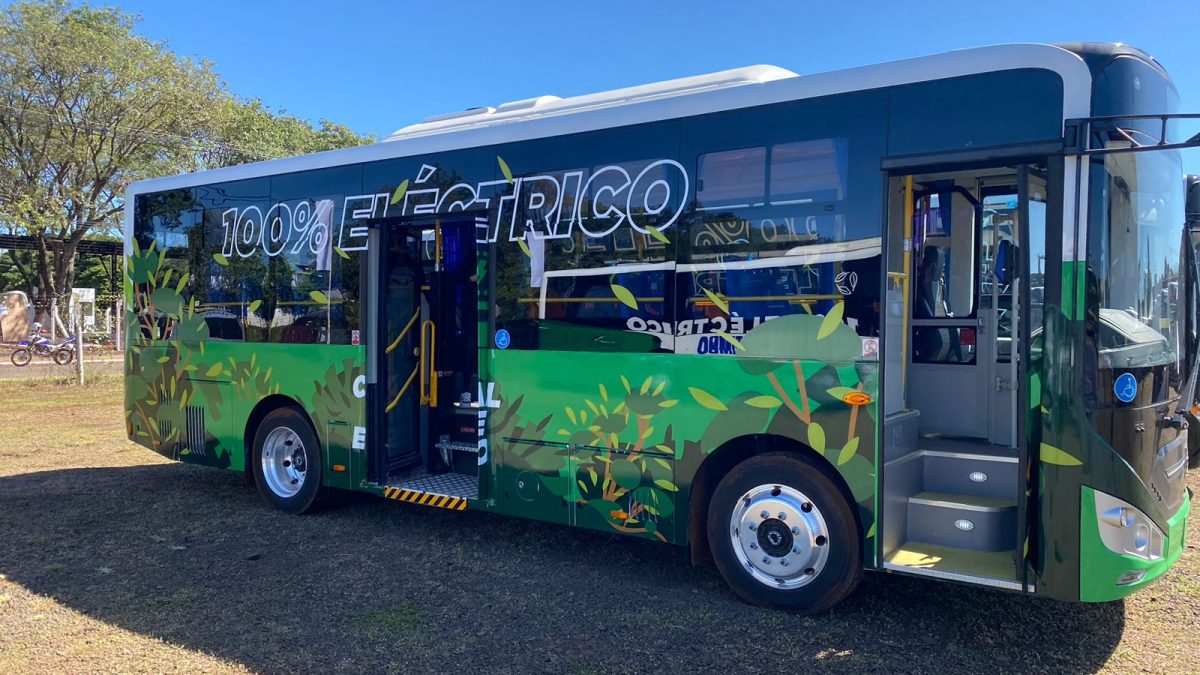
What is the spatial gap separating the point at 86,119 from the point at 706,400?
2637cm

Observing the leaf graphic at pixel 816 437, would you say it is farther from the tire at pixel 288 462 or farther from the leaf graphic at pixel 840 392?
the tire at pixel 288 462

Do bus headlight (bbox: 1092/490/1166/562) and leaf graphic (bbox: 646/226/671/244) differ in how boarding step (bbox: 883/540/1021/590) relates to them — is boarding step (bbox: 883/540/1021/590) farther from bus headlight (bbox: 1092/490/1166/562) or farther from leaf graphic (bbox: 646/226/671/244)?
leaf graphic (bbox: 646/226/671/244)

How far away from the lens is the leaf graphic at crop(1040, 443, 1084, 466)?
160 inches

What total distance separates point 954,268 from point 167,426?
23.8 feet

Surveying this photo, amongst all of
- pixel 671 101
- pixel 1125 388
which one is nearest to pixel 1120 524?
pixel 1125 388

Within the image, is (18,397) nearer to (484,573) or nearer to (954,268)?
(484,573)

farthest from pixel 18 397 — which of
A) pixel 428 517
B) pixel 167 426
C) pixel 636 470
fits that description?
pixel 636 470

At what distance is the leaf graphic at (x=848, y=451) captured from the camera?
456 centimetres

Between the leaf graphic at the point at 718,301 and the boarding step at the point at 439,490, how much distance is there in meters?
2.46

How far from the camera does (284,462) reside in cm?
760

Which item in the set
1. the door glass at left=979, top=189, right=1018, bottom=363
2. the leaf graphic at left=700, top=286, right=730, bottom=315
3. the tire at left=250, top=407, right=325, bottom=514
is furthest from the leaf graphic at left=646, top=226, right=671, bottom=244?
the tire at left=250, top=407, right=325, bottom=514

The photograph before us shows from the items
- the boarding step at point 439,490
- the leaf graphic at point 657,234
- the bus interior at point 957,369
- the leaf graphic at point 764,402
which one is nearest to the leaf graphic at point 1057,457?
the bus interior at point 957,369

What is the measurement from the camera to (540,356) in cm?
578

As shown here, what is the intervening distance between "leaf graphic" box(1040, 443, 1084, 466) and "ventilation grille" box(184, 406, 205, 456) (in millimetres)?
7090
